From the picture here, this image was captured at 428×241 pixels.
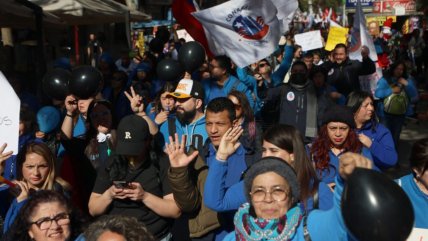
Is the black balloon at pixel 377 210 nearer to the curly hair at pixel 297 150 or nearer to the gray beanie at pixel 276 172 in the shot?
the gray beanie at pixel 276 172

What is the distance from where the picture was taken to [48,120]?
193 inches

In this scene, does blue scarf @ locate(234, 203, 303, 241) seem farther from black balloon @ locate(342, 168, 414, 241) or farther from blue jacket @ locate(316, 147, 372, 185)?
blue jacket @ locate(316, 147, 372, 185)

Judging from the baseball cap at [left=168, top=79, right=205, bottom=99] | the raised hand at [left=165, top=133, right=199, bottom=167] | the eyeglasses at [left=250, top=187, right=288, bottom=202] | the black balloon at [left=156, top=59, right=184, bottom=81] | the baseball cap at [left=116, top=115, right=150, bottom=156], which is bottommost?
the eyeglasses at [left=250, top=187, right=288, bottom=202]

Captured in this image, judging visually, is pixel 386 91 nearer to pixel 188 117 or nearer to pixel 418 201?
pixel 188 117

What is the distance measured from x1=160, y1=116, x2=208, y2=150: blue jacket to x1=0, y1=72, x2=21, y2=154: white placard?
4.89 feet

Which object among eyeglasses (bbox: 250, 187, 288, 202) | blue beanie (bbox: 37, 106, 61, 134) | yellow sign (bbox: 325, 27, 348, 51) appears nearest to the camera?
eyeglasses (bbox: 250, 187, 288, 202)

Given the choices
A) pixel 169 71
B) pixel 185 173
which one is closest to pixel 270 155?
pixel 185 173

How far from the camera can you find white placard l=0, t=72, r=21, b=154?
3852mm

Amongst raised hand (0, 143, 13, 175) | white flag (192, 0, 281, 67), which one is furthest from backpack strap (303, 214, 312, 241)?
white flag (192, 0, 281, 67)

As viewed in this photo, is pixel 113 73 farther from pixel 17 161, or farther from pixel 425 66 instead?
pixel 425 66

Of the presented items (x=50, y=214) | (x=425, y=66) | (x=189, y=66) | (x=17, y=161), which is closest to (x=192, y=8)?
(x=189, y=66)

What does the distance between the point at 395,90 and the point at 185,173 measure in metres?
6.07

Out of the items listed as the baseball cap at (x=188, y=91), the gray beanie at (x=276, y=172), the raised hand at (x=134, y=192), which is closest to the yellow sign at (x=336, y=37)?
the baseball cap at (x=188, y=91)

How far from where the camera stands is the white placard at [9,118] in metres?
3.85
